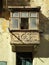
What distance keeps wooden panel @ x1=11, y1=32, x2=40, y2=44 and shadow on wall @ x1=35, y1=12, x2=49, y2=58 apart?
0.68 m

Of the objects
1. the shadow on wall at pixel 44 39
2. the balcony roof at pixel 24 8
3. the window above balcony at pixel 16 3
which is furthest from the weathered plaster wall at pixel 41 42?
the balcony roof at pixel 24 8

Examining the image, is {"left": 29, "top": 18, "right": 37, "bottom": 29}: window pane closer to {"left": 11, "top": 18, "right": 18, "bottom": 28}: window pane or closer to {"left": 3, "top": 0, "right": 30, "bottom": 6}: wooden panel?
{"left": 11, "top": 18, "right": 18, "bottom": 28}: window pane

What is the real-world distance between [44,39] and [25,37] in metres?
1.03

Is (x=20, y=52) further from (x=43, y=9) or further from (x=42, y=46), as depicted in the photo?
(x=43, y=9)

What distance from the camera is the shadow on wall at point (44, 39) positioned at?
17.4 meters

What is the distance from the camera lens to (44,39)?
17438mm

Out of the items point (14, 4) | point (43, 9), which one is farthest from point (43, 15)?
point (14, 4)

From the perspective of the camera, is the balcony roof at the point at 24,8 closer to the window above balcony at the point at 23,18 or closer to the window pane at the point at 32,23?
the window above balcony at the point at 23,18

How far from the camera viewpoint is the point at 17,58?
17500mm

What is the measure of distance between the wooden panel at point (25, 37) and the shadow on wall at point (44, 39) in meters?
0.68

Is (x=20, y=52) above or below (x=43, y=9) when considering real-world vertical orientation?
below

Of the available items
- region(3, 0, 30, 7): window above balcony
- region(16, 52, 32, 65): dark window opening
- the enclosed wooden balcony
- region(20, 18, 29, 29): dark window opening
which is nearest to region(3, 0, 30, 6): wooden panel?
region(3, 0, 30, 7): window above balcony

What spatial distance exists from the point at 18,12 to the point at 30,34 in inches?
42.7

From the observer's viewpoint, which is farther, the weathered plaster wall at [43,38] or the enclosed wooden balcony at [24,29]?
the weathered plaster wall at [43,38]
